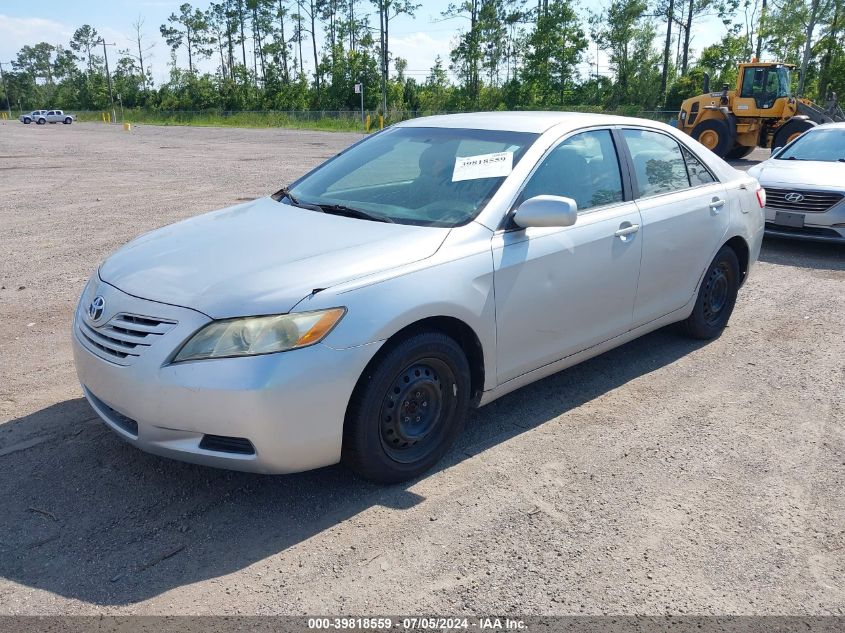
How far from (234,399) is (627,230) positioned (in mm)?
2560

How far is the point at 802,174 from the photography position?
8.99m

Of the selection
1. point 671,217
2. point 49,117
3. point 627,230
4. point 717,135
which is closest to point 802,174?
point 671,217

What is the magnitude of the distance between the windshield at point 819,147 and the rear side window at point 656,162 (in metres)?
5.78

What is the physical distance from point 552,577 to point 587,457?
105 centimetres

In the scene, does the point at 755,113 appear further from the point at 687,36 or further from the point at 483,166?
the point at 687,36

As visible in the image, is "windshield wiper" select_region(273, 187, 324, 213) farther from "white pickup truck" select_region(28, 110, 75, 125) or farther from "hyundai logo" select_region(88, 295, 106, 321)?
"white pickup truck" select_region(28, 110, 75, 125)

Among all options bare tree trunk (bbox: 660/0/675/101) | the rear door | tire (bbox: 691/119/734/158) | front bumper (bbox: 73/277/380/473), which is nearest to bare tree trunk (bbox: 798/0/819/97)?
bare tree trunk (bbox: 660/0/675/101)

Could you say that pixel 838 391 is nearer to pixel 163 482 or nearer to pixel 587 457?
pixel 587 457

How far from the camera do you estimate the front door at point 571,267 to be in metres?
3.71

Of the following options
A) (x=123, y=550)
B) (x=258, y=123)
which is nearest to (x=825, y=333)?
(x=123, y=550)

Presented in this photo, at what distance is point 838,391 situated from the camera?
4668mm

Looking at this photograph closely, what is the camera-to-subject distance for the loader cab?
1905 centimetres

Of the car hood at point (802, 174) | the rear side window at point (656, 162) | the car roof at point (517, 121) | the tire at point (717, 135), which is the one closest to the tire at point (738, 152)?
the tire at point (717, 135)

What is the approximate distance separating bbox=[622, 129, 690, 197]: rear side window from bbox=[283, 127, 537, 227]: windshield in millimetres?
944
